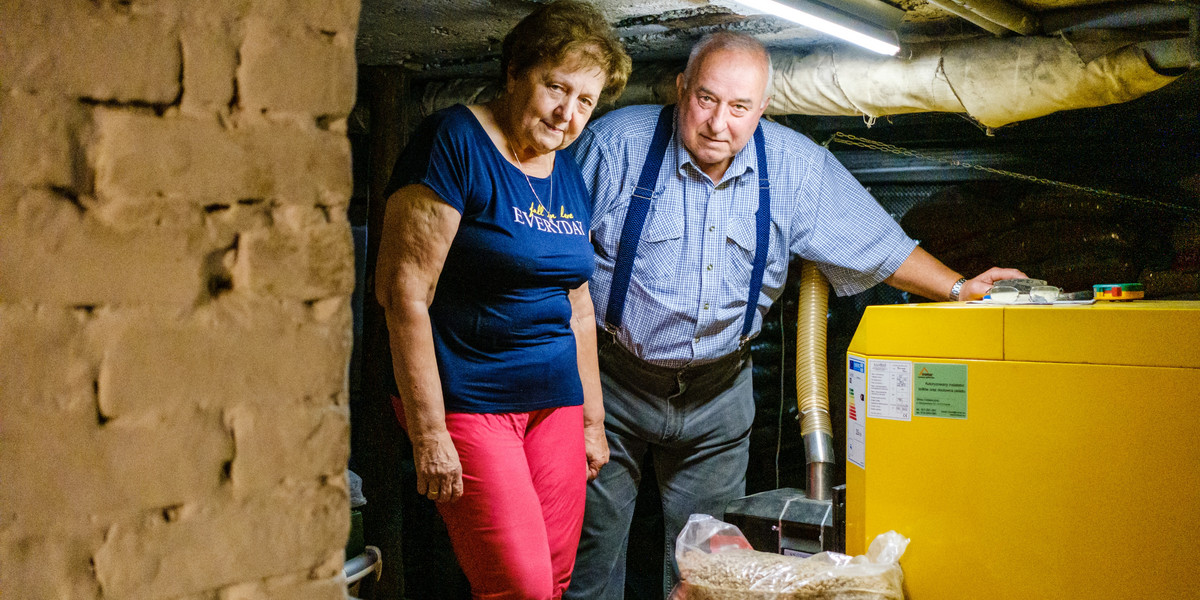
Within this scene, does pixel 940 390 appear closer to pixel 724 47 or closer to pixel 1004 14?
pixel 1004 14


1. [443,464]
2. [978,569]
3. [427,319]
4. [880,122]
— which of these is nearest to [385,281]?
[427,319]

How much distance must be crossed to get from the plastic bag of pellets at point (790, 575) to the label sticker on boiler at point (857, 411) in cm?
18

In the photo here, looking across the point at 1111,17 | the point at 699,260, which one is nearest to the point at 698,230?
the point at 699,260

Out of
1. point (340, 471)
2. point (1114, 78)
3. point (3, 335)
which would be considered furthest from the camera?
point (1114, 78)

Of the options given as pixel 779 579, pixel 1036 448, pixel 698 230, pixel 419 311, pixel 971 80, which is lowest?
pixel 779 579

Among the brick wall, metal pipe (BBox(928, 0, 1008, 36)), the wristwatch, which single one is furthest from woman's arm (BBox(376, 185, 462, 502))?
the wristwatch

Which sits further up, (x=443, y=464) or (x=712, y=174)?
(x=712, y=174)

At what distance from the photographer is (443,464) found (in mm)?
1769

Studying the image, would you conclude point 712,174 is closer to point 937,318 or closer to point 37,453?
point 937,318

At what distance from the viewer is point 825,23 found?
2023 mm

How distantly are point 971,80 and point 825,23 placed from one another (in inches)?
24.3

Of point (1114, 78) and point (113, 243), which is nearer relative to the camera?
point (113, 243)

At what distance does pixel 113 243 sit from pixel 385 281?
0.87 meters

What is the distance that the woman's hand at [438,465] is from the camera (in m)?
1.77
